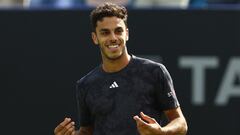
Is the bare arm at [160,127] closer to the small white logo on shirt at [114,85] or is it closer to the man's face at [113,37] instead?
the small white logo on shirt at [114,85]

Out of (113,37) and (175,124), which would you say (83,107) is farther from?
(175,124)

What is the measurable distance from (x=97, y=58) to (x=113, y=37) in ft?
7.46

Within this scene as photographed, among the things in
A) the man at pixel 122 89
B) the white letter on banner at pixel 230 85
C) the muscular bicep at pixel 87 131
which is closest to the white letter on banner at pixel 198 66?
the white letter on banner at pixel 230 85

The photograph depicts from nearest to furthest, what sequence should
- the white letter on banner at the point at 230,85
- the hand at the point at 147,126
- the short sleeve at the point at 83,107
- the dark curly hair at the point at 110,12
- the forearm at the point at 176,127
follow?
the hand at the point at 147,126, the forearm at the point at 176,127, the dark curly hair at the point at 110,12, the short sleeve at the point at 83,107, the white letter on banner at the point at 230,85

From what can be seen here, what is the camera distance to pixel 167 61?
23.6 ft

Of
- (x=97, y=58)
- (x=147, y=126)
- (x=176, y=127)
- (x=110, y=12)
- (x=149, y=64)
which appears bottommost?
(x=97, y=58)

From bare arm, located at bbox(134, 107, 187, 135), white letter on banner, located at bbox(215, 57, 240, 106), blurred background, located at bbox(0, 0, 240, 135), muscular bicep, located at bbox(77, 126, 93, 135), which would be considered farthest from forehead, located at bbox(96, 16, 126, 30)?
white letter on banner, located at bbox(215, 57, 240, 106)

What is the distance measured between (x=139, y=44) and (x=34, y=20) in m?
0.89

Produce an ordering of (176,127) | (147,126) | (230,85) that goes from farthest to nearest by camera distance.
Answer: (230,85) < (176,127) < (147,126)

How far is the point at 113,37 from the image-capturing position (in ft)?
16.5

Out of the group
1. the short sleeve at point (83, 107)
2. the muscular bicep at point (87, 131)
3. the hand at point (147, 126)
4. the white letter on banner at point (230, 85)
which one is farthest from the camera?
the white letter on banner at point (230, 85)

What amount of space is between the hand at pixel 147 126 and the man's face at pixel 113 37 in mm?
500

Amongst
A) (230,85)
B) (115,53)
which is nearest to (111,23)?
(115,53)

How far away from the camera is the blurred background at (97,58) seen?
720cm
